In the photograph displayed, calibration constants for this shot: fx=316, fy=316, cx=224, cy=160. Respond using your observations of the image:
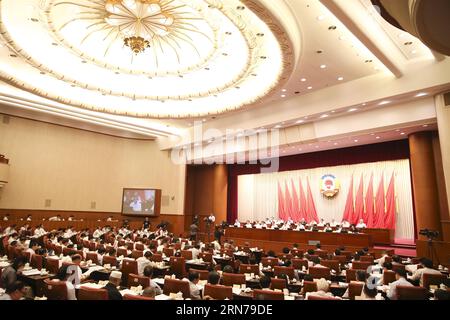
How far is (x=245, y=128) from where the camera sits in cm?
1459

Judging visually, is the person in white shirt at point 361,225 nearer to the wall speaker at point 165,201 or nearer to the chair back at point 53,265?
the wall speaker at point 165,201

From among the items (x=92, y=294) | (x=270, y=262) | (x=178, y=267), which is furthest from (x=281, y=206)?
(x=92, y=294)

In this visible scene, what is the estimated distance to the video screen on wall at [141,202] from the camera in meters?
18.5

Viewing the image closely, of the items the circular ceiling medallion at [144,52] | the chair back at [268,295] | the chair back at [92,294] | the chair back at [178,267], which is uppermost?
the circular ceiling medallion at [144,52]

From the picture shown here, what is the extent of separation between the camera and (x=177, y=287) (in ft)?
16.2

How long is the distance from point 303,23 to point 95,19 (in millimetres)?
5704

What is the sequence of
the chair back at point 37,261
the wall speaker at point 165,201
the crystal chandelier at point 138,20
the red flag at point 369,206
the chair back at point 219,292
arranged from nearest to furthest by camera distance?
the chair back at point 219,292 < the chair back at point 37,261 < the crystal chandelier at point 138,20 < the red flag at point 369,206 < the wall speaker at point 165,201

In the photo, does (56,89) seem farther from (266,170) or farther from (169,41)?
(266,170)

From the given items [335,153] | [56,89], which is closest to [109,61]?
[56,89]

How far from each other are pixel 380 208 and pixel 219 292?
1320 cm

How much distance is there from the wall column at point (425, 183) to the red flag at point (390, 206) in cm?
285

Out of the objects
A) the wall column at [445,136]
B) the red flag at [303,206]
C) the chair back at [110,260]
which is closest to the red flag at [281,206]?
the red flag at [303,206]

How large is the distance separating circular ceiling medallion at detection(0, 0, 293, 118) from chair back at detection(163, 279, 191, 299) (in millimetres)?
5323

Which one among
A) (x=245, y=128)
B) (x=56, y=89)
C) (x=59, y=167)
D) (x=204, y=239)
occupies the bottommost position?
(x=204, y=239)
